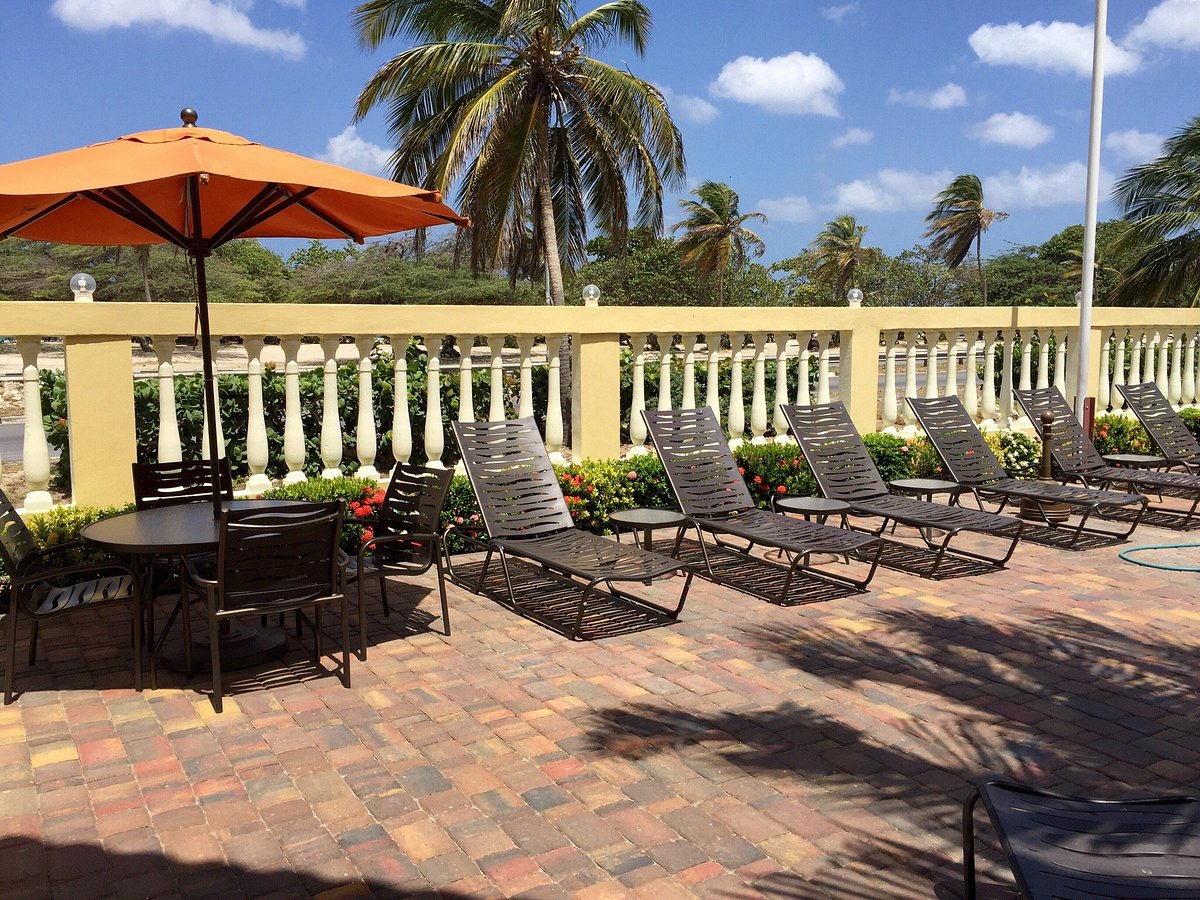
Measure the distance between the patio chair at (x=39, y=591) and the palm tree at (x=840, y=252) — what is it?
5725cm

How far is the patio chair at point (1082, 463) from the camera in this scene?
8812 millimetres

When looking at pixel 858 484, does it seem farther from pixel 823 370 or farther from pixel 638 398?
pixel 638 398

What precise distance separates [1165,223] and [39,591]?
83.2ft

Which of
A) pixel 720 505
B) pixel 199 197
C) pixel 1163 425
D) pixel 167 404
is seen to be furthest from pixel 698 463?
pixel 1163 425

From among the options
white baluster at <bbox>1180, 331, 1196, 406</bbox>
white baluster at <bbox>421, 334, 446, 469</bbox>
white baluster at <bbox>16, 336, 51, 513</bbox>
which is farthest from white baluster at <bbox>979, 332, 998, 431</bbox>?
white baluster at <bbox>16, 336, 51, 513</bbox>

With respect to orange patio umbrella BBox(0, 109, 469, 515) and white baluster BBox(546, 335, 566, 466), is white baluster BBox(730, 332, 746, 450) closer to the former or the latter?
white baluster BBox(546, 335, 566, 466)

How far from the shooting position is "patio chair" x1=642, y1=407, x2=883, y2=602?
652cm

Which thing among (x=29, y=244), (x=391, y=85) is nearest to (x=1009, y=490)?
(x=391, y=85)

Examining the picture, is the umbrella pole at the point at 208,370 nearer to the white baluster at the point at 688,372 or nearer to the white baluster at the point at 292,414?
the white baluster at the point at 292,414

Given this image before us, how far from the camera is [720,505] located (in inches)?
288

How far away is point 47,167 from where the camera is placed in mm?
4395

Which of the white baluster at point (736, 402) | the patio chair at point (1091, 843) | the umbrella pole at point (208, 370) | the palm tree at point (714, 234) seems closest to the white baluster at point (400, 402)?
the umbrella pole at point (208, 370)

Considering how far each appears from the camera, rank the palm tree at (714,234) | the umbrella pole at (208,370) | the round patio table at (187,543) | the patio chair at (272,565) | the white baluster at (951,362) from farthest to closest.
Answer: the palm tree at (714,234) → the white baluster at (951,362) → the umbrella pole at (208,370) → the round patio table at (187,543) → the patio chair at (272,565)

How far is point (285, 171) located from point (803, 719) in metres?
3.31
